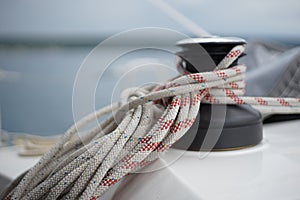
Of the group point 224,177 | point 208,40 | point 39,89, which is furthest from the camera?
point 39,89

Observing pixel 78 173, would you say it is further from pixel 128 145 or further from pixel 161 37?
pixel 161 37

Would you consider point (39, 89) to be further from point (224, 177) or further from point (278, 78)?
point (224, 177)

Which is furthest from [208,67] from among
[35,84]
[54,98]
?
[54,98]

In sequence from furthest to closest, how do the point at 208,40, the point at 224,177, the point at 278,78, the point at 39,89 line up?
the point at 39,89 < the point at 278,78 < the point at 208,40 < the point at 224,177

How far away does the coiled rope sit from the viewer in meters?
0.46

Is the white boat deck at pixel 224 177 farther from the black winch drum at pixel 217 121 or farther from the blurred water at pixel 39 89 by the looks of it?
the blurred water at pixel 39 89

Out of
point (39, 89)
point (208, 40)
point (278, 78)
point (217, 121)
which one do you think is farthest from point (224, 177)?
point (39, 89)

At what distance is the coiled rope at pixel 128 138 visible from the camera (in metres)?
0.46

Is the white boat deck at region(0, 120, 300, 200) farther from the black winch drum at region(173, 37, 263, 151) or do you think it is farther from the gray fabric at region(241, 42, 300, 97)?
the gray fabric at region(241, 42, 300, 97)

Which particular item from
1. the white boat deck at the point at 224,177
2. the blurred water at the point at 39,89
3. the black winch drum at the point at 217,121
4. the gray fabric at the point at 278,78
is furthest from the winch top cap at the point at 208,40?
the blurred water at the point at 39,89

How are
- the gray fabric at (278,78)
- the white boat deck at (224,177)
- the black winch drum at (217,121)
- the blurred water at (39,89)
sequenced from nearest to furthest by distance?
1. the white boat deck at (224,177)
2. the black winch drum at (217,121)
3. the gray fabric at (278,78)
4. the blurred water at (39,89)

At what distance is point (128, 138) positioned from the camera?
0.48 meters

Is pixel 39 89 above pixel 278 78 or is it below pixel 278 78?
below

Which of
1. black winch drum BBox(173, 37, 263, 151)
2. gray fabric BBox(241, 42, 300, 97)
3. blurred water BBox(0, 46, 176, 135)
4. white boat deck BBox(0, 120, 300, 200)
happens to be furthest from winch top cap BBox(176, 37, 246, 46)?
blurred water BBox(0, 46, 176, 135)
